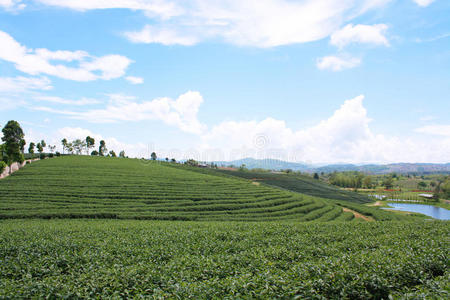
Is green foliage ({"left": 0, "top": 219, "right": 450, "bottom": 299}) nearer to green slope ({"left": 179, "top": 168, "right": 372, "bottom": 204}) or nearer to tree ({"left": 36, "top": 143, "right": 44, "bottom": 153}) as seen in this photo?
green slope ({"left": 179, "top": 168, "right": 372, "bottom": 204})

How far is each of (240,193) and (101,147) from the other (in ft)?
352

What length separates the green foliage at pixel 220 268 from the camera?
21.8 ft

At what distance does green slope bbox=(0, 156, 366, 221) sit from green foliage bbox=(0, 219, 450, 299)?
50.1 feet

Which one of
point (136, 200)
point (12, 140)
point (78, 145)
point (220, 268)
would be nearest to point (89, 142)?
point (78, 145)

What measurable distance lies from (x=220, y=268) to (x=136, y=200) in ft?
98.3

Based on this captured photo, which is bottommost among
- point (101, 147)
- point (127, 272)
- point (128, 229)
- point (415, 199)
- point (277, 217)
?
point (415, 199)

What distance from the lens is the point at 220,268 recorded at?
354 inches

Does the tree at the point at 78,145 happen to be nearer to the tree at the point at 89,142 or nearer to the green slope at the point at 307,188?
the tree at the point at 89,142

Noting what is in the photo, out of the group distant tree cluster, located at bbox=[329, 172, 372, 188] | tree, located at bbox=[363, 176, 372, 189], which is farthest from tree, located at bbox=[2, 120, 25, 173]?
tree, located at bbox=[363, 176, 372, 189]

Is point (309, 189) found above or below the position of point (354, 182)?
above

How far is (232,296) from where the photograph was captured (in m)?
6.12

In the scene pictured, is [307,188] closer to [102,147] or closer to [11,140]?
[11,140]

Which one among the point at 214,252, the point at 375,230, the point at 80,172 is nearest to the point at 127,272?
the point at 214,252

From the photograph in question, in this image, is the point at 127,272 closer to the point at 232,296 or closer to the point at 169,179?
the point at 232,296
